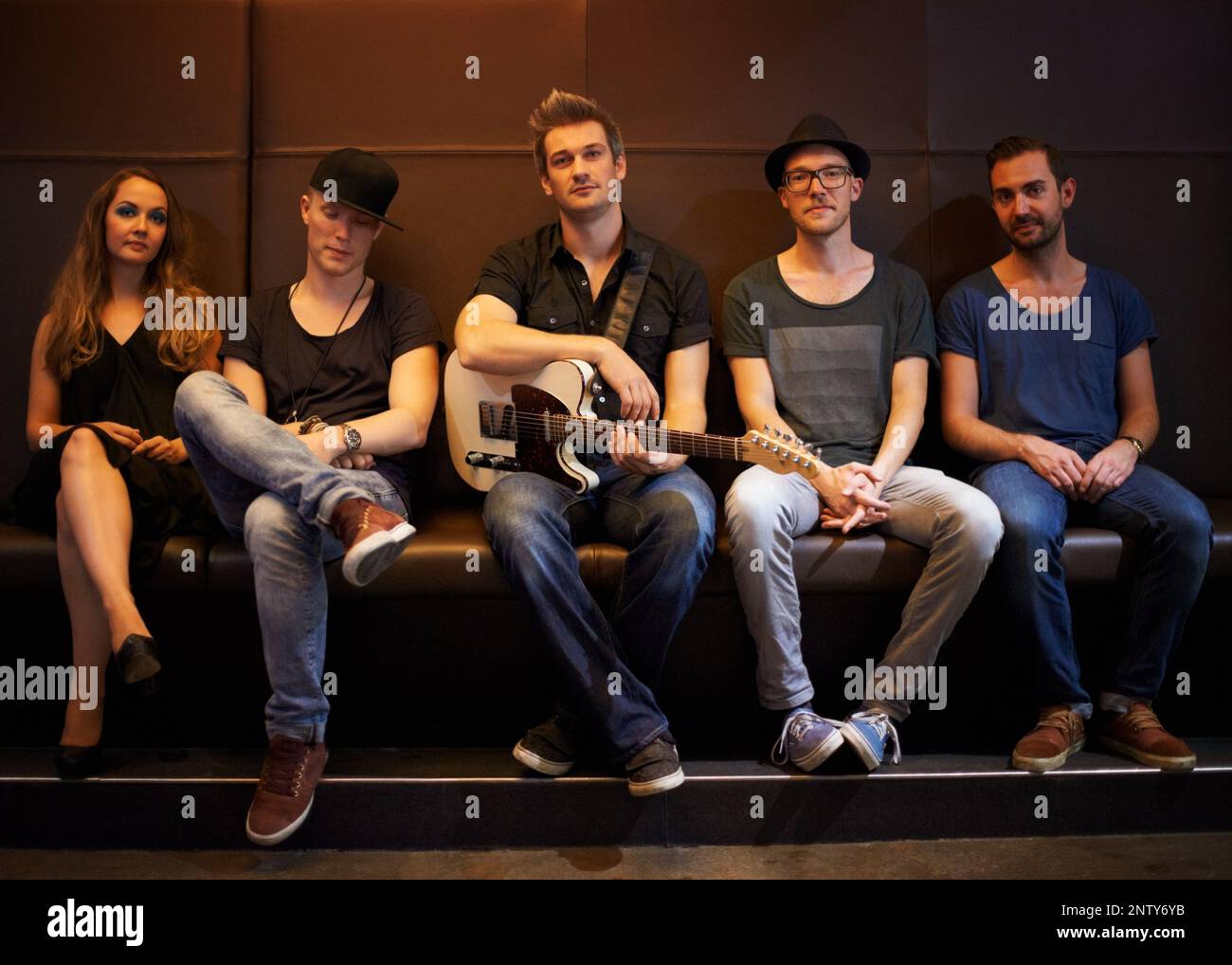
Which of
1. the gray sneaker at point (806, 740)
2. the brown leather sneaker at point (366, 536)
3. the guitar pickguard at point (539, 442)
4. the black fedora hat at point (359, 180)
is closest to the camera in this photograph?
the brown leather sneaker at point (366, 536)

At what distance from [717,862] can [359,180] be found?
1.96 metres

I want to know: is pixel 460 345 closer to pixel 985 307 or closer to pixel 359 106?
pixel 359 106

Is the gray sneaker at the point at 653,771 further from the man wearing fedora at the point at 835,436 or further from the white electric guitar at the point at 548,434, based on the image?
the white electric guitar at the point at 548,434

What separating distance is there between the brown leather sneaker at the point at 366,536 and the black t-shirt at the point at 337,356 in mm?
577

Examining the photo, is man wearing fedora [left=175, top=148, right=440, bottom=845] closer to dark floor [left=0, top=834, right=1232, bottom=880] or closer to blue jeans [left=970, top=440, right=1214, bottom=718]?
dark floor [left=0, top=834, right=1232, bottom=880]

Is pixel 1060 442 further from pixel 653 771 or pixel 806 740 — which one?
pixel 653 771

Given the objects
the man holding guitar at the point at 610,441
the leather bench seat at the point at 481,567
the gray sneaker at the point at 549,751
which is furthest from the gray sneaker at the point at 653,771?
the leather bench seat at the point at 481,567

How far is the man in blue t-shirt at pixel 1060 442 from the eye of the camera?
271cm

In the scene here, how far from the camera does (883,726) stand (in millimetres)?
2646

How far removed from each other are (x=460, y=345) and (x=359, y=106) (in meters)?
1.07

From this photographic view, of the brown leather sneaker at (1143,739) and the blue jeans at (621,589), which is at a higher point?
the blue jeans at (621,589)
